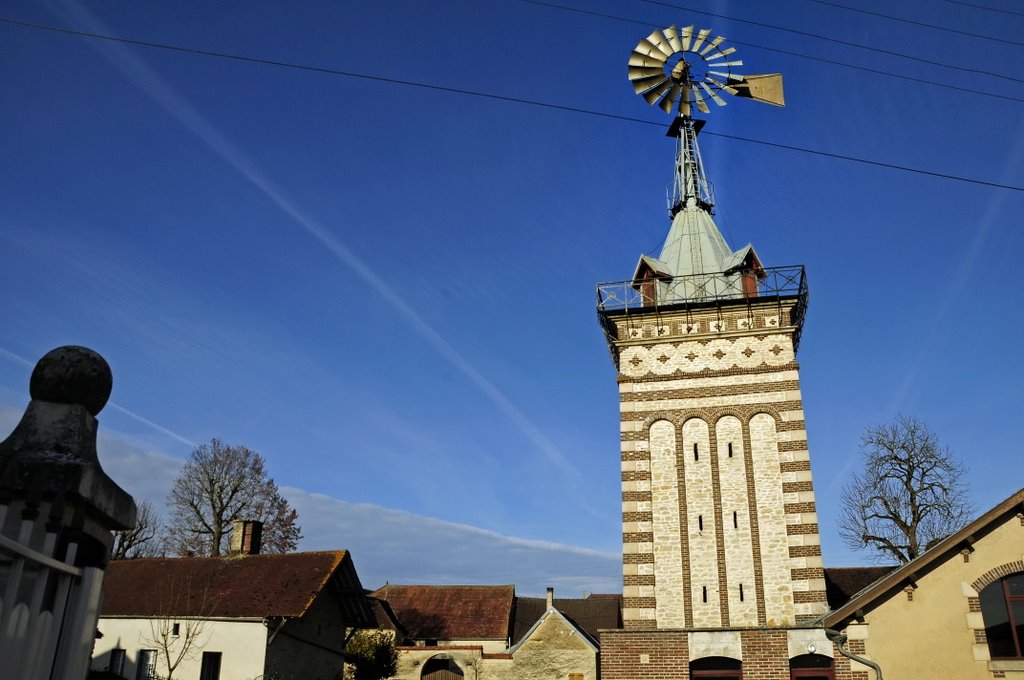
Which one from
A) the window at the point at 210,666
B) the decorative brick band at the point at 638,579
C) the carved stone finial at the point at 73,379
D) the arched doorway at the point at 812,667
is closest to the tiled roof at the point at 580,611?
the window at the point at 210,666

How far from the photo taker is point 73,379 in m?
4.30

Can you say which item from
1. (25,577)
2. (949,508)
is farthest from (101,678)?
(949,508)

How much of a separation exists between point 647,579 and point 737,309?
795 centimetres

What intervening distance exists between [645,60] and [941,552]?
18.5 metres

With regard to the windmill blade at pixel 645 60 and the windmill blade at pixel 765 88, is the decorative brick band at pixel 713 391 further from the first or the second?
the windmill blade at pixel 645 60

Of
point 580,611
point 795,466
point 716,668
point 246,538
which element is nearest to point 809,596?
point 716,668

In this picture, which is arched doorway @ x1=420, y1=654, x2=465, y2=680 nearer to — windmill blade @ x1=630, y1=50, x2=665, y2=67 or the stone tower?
the stone tower

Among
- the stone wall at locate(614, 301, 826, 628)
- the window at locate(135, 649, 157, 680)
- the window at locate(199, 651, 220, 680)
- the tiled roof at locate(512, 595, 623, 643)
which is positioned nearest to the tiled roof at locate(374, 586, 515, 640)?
the tiled roof at locate(512, 595, 623, 643)

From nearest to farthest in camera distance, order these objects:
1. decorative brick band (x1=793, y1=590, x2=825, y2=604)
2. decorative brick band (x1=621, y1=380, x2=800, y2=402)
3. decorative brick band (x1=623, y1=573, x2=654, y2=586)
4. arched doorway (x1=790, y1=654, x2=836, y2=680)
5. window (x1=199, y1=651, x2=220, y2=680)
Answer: arched doorway (x1=790, y1=654, x2=836, y2=680) → decorative brick band (x1=793, y1=590, x2=825, y2=604) → decorative brick band (x1=623, y1=573, x2=654, y2=586) → decorative brick band (x1=621, y1=380, x2=800, y2=402) → window (x1=199, y1=651, x2=220, y2=680)

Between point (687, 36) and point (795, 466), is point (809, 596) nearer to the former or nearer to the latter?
point (795, 466)

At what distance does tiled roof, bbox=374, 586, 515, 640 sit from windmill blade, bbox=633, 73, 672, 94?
25.1m

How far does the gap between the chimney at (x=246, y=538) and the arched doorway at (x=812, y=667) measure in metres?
20.6

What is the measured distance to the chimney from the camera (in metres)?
29.9

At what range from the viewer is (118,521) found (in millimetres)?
4445
